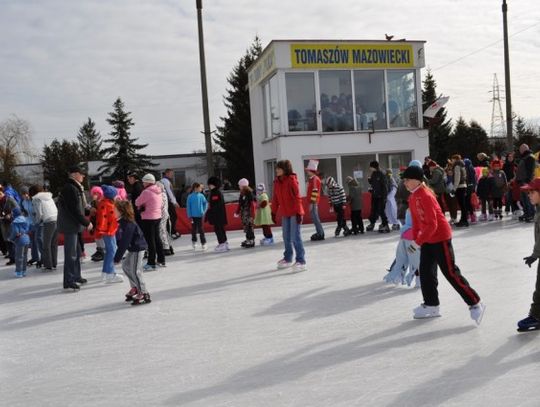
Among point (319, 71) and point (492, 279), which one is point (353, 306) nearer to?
point (492, 279)

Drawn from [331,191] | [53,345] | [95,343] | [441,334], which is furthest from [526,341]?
[331,191]

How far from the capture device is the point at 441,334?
208 inches

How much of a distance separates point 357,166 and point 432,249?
1527 cm

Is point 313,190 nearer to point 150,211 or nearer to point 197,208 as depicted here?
point 197,208

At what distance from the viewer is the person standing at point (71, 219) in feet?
27.7

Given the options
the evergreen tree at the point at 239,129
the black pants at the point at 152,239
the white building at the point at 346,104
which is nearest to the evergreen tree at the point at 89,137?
the evergreen tree at the point at 239,129

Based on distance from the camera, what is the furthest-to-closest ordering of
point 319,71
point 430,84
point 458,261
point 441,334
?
point 430,84
point 319,71
point 458,261
point 441,334

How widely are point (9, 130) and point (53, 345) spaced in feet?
186

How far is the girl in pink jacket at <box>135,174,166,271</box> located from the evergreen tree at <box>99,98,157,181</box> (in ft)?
158

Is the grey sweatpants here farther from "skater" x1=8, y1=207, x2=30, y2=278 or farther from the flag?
the flag

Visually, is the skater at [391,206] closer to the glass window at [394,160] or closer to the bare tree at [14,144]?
Answer: the glass window at [394,160]

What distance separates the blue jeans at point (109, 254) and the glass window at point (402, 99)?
553 inches

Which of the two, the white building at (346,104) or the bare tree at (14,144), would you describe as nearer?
the white building at (346,104)

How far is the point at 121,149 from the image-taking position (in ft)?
190
